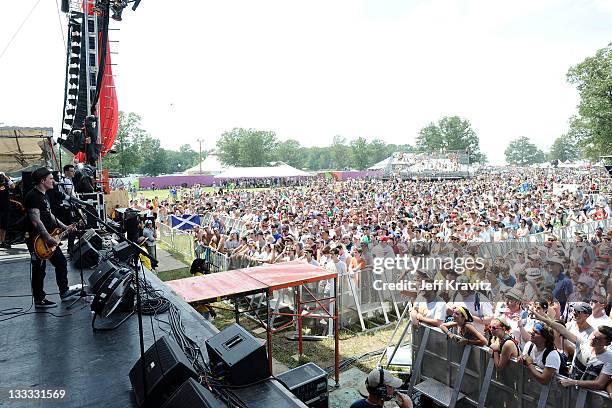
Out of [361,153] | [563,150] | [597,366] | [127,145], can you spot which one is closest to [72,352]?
[597,366]

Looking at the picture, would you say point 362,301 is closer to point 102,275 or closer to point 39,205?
point 102,275

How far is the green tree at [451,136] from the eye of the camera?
4156 inches

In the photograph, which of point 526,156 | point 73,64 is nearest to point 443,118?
point 526,156

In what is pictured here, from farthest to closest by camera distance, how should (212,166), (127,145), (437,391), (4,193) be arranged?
(212,166), (127,145), (4,193), (437,391)

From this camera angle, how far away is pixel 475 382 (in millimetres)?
5117

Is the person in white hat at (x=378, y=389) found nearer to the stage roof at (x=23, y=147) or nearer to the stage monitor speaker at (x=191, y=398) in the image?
the stage monitor speaker at (x=191, y=398)

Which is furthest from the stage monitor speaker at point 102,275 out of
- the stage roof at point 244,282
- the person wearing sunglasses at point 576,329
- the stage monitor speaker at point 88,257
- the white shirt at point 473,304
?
the person wearing sunglasses at point 576,329

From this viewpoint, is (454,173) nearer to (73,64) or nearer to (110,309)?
(73,64)

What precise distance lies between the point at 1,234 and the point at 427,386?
30.7 feet

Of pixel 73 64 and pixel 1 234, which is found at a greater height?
pixel 73 64

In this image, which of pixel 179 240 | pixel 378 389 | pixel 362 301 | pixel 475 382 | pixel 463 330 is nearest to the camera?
pixel 378 389

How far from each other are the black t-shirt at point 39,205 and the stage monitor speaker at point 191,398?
3100 mm

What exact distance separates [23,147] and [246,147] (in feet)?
264

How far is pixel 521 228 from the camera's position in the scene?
13047 millimetres
